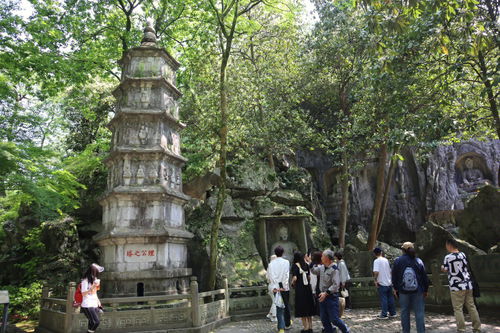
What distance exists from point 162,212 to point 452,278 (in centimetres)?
791

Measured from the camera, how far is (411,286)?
570cm

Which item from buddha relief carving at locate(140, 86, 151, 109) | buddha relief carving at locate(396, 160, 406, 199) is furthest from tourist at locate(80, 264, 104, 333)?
buddha relief carving at locate(396, 160, 406, 199)

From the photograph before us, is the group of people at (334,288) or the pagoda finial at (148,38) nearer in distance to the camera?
the group of people at (334,288)

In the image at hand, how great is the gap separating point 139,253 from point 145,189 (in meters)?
1.88

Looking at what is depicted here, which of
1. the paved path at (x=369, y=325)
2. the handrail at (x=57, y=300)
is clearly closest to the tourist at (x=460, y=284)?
the paved path at (x=369, y=325)

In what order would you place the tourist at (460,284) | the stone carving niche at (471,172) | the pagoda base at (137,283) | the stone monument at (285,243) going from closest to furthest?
the tourist at (460,284), the pagoda base at (137,283), the stone monument at (285,243), the stone carving niche at (471,172)

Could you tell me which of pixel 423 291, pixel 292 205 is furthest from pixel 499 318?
pixel 292 205

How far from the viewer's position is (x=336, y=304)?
589 cm

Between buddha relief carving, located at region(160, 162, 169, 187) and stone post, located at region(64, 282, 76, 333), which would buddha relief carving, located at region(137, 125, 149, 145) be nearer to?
buddha relief carving, located at region(160, 162, 169, 187)

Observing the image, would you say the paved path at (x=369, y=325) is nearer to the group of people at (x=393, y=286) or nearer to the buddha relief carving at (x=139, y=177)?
the group of people at (x=393, y=286)

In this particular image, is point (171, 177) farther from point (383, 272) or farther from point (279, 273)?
point (383, 272)

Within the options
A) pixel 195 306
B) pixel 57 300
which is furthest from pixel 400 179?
pixel 57 300

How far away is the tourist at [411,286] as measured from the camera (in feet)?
18.8

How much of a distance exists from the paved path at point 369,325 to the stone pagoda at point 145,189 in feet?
9.67
